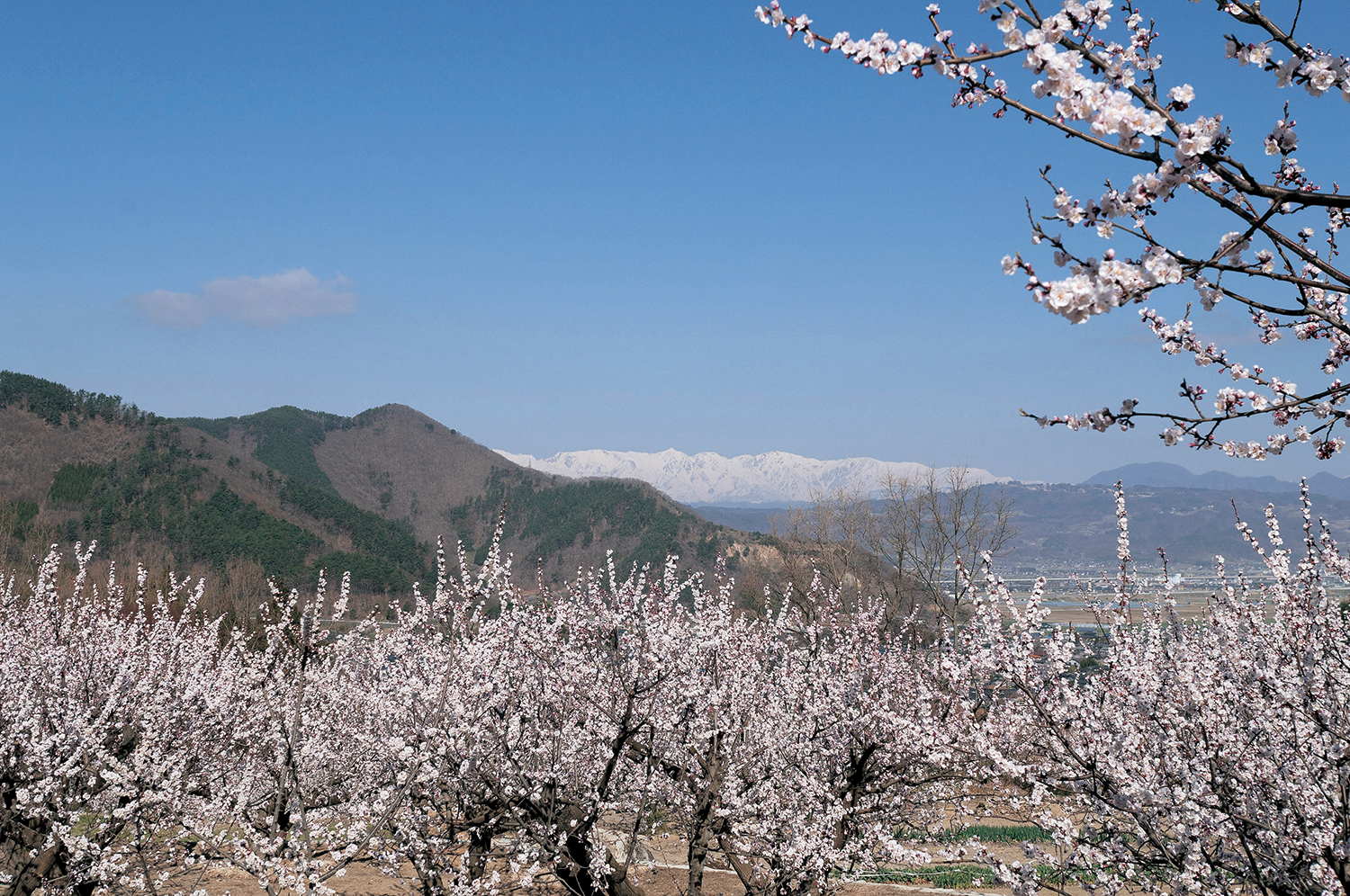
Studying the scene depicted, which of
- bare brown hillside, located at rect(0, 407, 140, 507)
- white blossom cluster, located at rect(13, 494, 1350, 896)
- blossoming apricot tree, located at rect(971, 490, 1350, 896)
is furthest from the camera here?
bare brown hillside, located at rect(0, 407, 140, 507)

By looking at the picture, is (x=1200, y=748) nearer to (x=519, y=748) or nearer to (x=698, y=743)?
(x=698, y=743)

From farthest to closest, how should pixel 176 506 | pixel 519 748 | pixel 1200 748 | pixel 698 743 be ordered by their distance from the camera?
pixel 176 506, pixel 698 743, pixel 519 748, pixel 1200 748

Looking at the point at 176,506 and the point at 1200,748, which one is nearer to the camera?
the point at 1200,748

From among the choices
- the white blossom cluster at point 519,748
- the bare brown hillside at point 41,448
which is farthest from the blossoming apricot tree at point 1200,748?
the bare brown hillside at point 41,448

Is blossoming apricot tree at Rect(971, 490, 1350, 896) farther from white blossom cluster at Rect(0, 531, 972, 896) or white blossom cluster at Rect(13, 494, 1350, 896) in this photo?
white blossom cluster at Rect(0, 531, 972, 896)

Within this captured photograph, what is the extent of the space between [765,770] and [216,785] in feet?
28.4

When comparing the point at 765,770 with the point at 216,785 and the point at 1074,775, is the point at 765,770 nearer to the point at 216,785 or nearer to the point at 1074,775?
the point at 1074,775

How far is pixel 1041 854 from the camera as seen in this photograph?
17.5ft

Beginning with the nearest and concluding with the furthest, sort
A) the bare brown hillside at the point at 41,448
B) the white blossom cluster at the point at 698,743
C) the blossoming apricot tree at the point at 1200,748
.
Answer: the blossoming apricot tree at the point at 1200,748, the white blossom cluster at the point at 698,743, the bare brown hillside at the point at 41,448

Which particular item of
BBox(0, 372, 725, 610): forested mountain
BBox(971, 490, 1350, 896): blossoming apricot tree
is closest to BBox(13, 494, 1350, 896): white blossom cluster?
BBox(971, 490, 1350, 896): blossoming apricot tree

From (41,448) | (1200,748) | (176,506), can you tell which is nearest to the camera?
(1200,748)

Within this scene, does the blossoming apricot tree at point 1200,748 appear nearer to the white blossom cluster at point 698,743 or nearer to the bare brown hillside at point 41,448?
the white blossom cluster at point 698,743

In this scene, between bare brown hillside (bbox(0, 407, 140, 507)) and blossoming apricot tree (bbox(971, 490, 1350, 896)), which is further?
bare brown hillside (bbox(0, 407, 140, 507))

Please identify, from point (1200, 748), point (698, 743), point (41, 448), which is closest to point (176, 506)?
point (41, 448)
